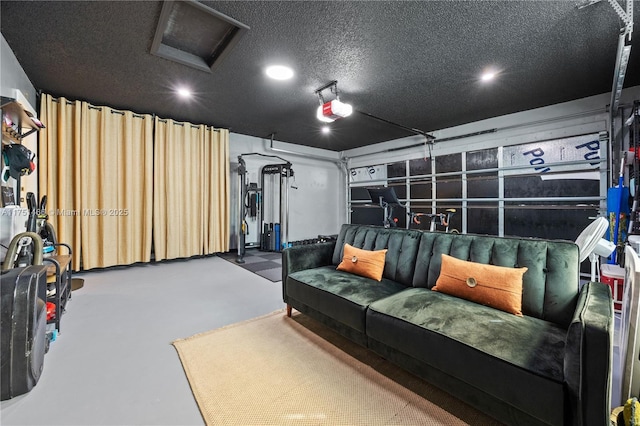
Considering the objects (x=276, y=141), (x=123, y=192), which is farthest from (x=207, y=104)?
(x=276, y=141)

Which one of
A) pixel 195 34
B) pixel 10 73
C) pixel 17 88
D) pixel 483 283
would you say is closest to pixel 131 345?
pixel 483 283

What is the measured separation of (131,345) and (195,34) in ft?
8.80

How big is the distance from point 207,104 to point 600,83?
17.1ft

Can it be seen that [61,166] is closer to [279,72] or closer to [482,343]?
[279,72]

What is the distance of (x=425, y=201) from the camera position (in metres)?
5.68

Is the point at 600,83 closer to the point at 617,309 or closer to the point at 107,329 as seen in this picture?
the point at 617,309

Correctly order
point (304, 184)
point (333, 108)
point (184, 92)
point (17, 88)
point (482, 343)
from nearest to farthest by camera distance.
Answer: point (482, 343) < point (17, 88) < point (333, 108) < point (184, 92) < point (304, 184)

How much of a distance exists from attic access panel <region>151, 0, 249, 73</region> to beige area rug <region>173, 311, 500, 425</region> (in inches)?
100

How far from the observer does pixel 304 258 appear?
8.80 ft

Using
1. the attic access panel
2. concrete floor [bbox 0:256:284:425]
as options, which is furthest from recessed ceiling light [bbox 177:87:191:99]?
concrete floor [bbox 0:256:284:425]

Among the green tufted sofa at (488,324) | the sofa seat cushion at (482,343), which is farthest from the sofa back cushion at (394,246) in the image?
the sofa seat cushion at (482,343)

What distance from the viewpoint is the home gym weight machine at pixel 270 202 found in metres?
5.75

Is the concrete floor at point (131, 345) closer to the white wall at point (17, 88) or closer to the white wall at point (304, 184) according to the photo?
the white wall at point (17, 88)

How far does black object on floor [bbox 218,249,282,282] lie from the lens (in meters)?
4.08
